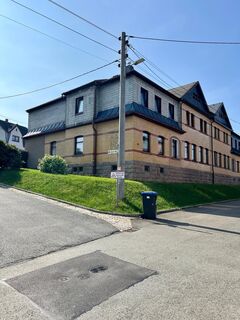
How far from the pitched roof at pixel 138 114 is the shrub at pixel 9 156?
6861 millimetres

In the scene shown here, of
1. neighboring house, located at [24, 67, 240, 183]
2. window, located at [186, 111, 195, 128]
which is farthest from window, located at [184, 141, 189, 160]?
window, located at [186, 111, 195, 128]

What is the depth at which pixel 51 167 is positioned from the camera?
795 inches

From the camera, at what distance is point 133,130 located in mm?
19719

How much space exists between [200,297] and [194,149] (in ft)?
83.2

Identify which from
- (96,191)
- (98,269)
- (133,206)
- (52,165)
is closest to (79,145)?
(52,165)

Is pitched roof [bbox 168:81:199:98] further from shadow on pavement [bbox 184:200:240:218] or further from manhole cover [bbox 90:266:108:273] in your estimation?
manhole cover [bbox 90:266:108:273]

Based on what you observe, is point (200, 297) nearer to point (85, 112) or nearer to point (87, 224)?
point (87, 224)

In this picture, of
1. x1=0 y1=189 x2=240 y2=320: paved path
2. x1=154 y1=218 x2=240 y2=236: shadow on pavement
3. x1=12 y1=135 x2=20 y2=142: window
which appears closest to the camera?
x1=0 y1=189 x2=240 y2=320: paved path

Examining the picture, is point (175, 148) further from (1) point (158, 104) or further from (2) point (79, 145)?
(2) point (79, 145)

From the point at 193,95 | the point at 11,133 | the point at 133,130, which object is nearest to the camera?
the point at 133,130

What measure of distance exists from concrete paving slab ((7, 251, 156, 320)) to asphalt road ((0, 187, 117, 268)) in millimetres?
1112

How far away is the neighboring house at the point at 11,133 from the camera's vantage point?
55.0m

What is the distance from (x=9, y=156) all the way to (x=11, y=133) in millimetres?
37838

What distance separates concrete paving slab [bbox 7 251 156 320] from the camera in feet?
13.3
